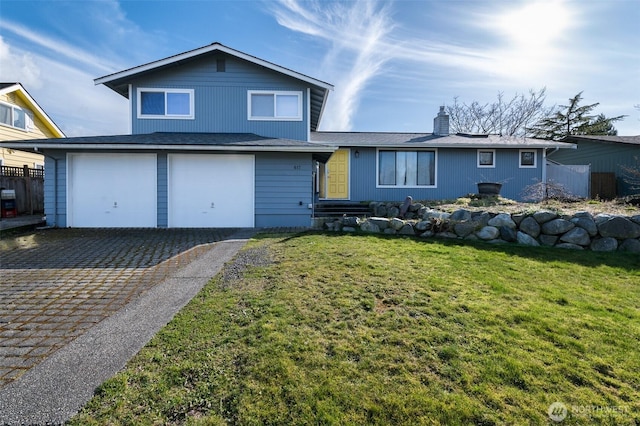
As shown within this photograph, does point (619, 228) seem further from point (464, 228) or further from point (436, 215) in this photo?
point (436, 215)

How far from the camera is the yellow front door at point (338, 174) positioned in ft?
42.3

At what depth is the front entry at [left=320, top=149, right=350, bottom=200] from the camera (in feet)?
42.3

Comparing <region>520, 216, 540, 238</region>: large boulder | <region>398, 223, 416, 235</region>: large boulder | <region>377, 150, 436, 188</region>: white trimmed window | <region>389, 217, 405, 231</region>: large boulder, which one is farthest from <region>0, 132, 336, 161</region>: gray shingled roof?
<region>520, 216, 540, 238</region>: large boulder

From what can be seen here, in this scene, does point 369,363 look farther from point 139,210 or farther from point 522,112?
point 522,112

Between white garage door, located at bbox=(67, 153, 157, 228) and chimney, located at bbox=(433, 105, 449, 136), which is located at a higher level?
chimney, located at bbox=(433, 105, 449, 136)

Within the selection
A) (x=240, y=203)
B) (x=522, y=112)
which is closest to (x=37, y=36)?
(x=240, y=203)

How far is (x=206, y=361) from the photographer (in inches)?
96.5

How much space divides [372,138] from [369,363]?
12.2 metres

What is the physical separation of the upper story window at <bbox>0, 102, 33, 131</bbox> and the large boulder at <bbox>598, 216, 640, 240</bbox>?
2382cm

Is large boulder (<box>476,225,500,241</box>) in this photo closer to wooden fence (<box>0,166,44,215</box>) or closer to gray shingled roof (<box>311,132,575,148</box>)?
gray shingled roof (<box>311,132,575,148</box>)

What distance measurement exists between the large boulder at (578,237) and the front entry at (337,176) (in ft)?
25.1

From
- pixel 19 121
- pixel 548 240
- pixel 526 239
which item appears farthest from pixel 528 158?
pixel 19 121

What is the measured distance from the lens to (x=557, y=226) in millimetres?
6871

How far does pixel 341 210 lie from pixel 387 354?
856cm
